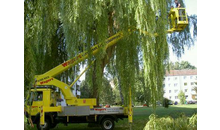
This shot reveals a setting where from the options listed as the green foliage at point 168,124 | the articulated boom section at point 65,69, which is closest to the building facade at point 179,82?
the articulated boom section at point 65,69

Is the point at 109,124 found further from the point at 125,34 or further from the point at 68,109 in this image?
the point at 125,34

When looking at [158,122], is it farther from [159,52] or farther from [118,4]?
[118,4]

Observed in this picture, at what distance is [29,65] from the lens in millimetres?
3014

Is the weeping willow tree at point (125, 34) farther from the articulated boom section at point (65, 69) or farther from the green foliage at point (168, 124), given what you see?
the green foliage at point (168, 124)

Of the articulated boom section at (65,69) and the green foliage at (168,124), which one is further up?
the articulated boom section at (65,69)

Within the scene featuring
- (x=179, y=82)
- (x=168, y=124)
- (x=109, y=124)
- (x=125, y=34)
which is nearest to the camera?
(x=168, y=124)

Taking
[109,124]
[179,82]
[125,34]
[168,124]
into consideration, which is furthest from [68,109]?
[179,82]

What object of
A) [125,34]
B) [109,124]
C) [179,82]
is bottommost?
[179,82]

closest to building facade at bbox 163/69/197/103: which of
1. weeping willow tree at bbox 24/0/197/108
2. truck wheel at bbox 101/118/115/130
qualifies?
truck wheel at bbox 101/118/115/130

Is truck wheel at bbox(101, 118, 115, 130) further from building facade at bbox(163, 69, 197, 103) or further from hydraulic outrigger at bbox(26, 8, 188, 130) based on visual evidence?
building facade at bbox(163, 69, 197, 103)

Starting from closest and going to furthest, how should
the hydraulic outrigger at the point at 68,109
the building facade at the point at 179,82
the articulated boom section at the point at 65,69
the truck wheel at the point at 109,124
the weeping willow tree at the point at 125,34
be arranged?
the weeping willow tree at the point at 125,34
the articulated boom section at the point at 65,69
the hydraulic outrigger at the point at 68,109
the truck wheel at the point at 109,124
the building facade at the point at 179,82

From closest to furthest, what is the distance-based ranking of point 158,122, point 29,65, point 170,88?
point 29,65 < point 158,122 < point 170,88
